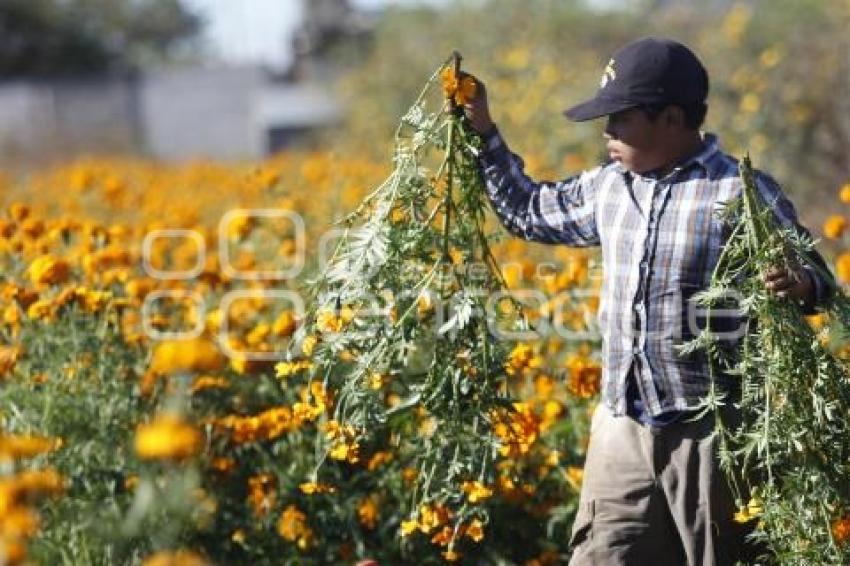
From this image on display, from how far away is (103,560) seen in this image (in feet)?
11.1

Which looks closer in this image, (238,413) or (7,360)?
(7,360)

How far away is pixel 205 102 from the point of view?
113 ft

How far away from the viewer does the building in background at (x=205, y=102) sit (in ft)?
92.1

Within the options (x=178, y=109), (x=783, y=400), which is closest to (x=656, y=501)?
(x=783, y=400)

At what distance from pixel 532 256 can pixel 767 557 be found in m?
2.71

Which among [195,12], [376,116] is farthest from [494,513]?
[195,12]

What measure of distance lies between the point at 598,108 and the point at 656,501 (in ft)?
2.78

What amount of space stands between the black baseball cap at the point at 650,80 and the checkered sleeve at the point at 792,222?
243mm

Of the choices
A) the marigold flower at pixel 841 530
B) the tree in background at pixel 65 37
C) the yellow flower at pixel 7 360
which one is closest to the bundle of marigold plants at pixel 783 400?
the marigold flower at pixel 841 530

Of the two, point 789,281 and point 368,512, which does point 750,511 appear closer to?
point 789,281

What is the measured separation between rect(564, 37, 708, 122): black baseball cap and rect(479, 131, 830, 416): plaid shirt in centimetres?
13

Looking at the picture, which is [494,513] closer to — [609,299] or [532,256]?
[609,299]

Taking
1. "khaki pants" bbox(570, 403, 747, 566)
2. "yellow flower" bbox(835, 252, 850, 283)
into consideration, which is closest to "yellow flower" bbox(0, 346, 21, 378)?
"khaki pants" bbox(570, 403, 747, 566)

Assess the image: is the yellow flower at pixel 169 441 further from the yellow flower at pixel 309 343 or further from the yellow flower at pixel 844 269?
the yellow flower at pixel 844 269
